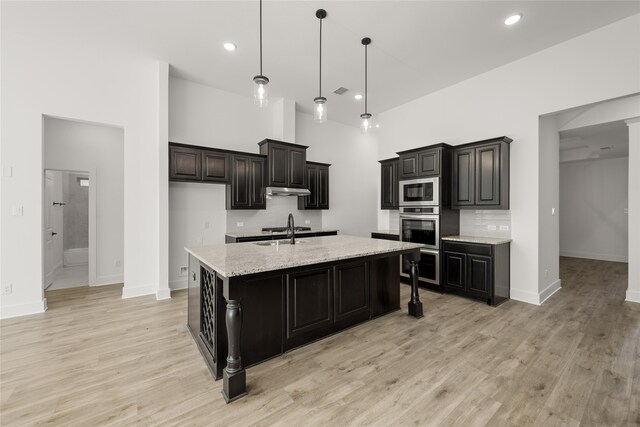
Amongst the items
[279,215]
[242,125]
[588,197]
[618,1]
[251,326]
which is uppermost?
[618,1]

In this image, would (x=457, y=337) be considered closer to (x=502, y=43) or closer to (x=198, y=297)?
(x=198, y=297)

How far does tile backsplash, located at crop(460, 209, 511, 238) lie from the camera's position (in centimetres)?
406

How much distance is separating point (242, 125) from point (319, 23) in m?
2.60

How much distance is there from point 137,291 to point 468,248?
16.6ft

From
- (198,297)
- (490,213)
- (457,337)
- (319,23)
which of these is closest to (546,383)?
(457,337)

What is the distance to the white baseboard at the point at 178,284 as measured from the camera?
14.8ft

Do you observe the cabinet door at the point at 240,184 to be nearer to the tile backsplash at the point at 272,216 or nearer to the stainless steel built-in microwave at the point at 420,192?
the tile backsplash at the point at 272,216

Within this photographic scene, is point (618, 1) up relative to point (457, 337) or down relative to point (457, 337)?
up

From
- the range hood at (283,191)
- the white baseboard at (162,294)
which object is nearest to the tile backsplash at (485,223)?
the range hood at (283,191)

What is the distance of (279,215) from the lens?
5.64m

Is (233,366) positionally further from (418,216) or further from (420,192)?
(420,192)

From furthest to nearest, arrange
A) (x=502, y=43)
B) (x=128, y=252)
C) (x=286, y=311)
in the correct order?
(x=128, y=252), (x=502, y=43), (x=286, y=311)

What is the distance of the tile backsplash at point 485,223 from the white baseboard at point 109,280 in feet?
20.2

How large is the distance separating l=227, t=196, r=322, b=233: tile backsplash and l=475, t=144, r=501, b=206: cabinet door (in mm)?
3416
